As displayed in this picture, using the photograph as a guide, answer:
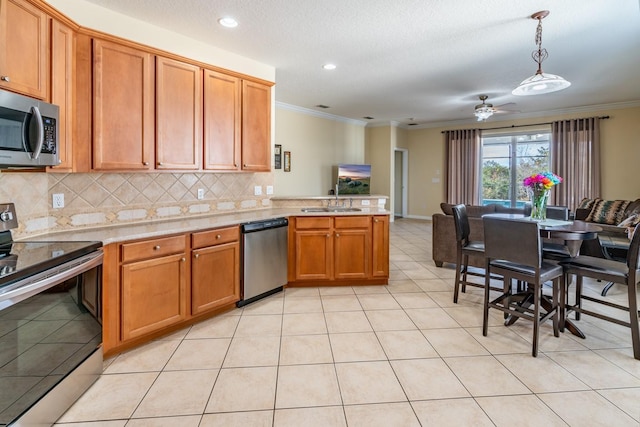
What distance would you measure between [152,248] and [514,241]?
2.74 meters

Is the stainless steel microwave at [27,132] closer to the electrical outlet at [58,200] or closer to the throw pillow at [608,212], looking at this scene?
the electrical outlet at [58,200]

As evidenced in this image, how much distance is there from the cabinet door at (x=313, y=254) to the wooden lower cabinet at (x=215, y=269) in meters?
0.81

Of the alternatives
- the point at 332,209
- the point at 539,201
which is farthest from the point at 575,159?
the point at 332,209

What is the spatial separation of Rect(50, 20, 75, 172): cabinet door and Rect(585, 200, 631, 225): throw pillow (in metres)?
7.22

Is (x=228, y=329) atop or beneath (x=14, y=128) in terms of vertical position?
beneath

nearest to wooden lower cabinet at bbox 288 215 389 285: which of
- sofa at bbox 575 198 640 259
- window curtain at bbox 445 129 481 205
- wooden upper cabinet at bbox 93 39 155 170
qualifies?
wooden upper cabinet at bbox 93 39 155 170

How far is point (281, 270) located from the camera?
3.66 metres

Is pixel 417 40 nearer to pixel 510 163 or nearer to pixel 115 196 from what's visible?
pixel 115 196

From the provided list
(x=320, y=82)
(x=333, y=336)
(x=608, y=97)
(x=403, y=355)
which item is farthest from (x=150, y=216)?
(x=608, y=97)

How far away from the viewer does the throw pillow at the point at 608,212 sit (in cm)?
547

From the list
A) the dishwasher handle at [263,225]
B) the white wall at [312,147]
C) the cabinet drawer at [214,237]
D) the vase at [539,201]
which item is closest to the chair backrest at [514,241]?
the vase at [539,201]

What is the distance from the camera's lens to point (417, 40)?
3480 mm

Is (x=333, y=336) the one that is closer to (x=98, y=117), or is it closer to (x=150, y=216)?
(x=150, y=216)

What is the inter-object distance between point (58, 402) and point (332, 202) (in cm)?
326
